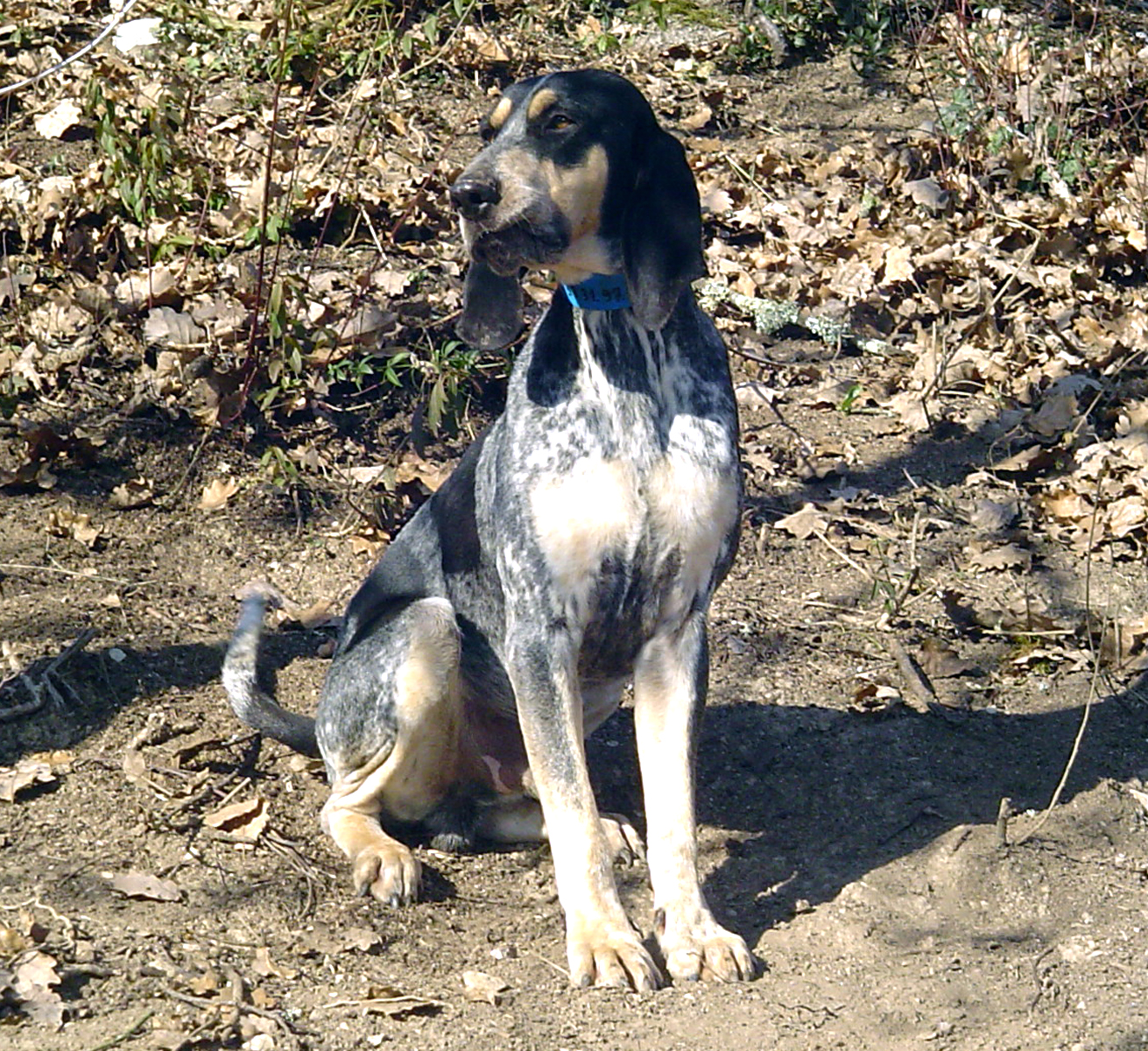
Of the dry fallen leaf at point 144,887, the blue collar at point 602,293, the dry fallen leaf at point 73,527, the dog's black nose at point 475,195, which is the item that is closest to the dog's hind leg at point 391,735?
the dry fallen leaf at point 144,887

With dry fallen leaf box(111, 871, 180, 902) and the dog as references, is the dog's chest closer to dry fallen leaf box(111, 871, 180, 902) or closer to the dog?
the dog

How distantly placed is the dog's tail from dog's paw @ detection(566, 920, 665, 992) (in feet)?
4.49

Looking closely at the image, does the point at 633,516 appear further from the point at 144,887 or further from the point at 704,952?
the point at 144,887

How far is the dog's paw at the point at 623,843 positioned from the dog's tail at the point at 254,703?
0.95m

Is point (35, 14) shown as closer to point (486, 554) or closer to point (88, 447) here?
point (88, 447)

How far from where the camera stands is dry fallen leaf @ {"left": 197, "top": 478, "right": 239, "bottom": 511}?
627 centimetres

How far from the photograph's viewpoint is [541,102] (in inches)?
151

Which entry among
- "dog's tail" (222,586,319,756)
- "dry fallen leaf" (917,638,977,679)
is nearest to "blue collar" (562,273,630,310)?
"dog's tail" (222,586,319,756)

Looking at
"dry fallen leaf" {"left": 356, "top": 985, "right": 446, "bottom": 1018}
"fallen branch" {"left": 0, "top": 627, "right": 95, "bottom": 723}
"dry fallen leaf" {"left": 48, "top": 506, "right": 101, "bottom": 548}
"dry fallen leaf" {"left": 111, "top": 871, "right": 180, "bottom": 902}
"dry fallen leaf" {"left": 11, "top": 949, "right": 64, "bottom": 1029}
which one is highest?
"dry fallen leaf" {"left": 48, "top": 506, "right": 101, "bottom": 548}

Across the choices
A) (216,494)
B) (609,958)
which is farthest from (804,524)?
(609,958)

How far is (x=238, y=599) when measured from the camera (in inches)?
230

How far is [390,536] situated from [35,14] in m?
4.65

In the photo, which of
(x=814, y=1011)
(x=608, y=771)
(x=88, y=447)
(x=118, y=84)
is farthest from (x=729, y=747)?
(x=118, y=84)

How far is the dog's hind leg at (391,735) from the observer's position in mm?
4324
